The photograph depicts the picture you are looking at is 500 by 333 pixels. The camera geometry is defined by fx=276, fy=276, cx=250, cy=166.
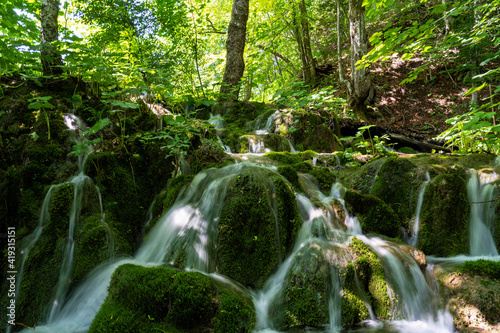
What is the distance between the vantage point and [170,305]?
2.35 m

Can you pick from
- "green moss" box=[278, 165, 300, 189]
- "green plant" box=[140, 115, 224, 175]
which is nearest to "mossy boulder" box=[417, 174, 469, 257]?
"green moss" box=[278, 165, 300, 189]

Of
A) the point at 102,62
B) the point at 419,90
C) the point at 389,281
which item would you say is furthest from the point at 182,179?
the point at 419,90

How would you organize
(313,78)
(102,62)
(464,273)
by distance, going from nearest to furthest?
(464,273), (102,62), (313,78)

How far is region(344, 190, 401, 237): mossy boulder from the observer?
3947 mm

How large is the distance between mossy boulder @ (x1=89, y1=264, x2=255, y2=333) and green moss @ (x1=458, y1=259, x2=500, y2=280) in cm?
235

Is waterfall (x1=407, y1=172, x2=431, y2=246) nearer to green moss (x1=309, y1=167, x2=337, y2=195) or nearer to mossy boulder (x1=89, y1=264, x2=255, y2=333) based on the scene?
green moss (x1=309, y1=167, x2=337, y2=195)

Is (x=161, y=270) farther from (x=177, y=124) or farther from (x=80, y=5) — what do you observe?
(x=80, y=5)

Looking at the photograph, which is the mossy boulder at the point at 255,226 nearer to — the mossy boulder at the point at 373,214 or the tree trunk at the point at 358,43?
the mossy boulder at the point at 373,214

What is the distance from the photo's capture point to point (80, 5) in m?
8.78

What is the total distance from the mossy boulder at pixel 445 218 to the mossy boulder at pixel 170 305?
A: 2.83 metres

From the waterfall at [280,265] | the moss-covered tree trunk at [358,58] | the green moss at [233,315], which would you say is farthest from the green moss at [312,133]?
the green moss at [233,315]

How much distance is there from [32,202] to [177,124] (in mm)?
2321

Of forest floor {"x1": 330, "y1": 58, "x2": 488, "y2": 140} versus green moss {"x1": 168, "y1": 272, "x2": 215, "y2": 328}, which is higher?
forest floor {"x1": 330, "y1": 58, "x2": 488, "y2": 140}

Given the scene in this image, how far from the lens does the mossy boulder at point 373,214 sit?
3947mm
